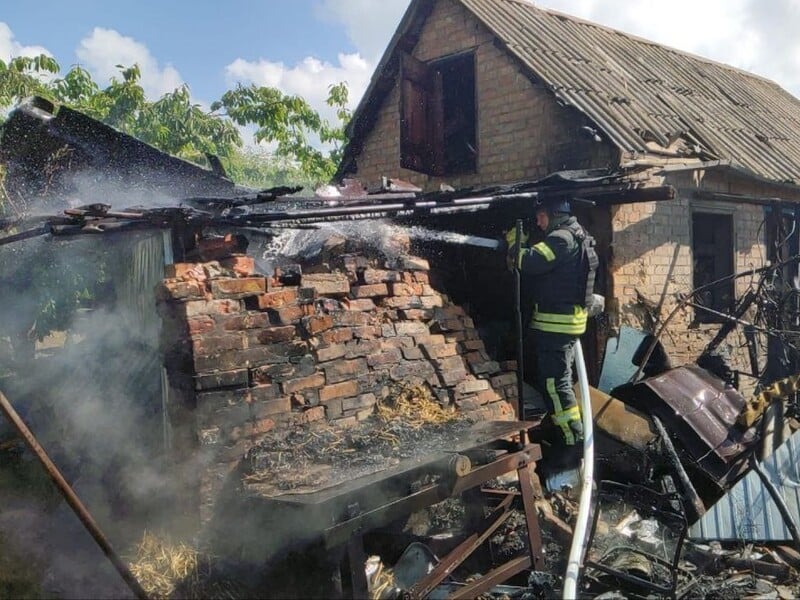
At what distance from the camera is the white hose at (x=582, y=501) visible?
3.68 metres

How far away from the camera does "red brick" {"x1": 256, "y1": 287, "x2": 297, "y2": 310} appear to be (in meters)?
4.05

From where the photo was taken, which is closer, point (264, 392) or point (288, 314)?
point (264, 392)

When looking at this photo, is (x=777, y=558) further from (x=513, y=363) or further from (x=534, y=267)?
(x=534, y=267)

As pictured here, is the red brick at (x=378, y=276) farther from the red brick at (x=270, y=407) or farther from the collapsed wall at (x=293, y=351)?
the red brick at (x=270, y=407)

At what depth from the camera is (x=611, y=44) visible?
9898mm

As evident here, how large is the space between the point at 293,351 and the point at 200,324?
0.65m

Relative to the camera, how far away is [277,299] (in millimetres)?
4133

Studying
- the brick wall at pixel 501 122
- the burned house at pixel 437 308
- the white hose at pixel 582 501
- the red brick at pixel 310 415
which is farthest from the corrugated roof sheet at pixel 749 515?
the brick wall at pixel 501 122

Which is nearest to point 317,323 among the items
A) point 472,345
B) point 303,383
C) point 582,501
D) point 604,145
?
point 303,383

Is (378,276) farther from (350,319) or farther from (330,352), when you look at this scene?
(330,352)

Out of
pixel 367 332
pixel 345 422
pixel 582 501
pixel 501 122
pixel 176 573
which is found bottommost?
pixel 582 501

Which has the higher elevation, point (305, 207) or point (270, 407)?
point (305, 207)

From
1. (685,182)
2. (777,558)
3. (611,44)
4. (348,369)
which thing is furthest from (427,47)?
(777,558)

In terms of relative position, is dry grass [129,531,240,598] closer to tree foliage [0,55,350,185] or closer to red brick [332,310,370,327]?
red brick [332,310,370,327]
